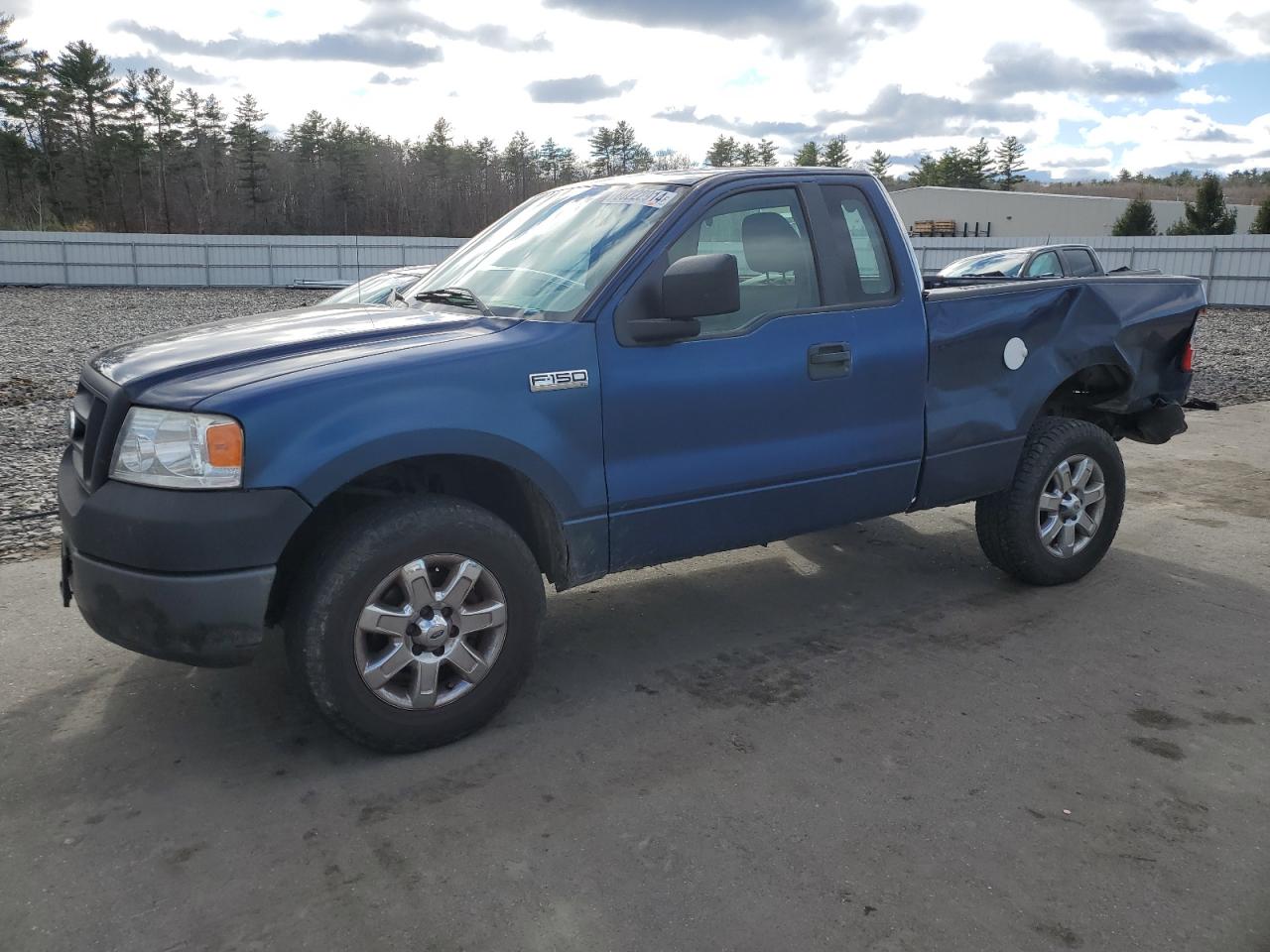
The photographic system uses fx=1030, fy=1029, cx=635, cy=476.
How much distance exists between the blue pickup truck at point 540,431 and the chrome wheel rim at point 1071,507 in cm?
3

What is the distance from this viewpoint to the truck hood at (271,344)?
3.31 meters

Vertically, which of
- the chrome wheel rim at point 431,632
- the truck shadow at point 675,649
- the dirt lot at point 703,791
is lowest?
the dirt lot at point 703,791

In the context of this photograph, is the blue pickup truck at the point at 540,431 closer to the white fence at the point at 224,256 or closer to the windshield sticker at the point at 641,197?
the windshield sticker at the point at 641,197

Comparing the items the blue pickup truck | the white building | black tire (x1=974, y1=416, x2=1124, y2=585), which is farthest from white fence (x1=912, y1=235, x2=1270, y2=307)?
the white building

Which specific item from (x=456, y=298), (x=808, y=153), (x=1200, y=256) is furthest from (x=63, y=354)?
(x=808, y=153)

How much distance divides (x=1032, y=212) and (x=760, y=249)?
68.0m

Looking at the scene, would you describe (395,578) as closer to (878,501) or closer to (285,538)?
(285,538)

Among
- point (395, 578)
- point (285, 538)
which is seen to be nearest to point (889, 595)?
point (395, 578)

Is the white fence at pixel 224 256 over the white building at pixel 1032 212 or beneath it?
beneath

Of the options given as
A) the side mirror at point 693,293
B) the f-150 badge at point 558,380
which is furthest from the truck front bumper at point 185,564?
the side mirror at point 693,293

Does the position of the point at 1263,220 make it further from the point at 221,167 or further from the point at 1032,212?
the point at 221,167

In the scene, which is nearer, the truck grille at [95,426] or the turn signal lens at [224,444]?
the turn signal lens at [224,444]

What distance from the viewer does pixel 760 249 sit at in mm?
4215

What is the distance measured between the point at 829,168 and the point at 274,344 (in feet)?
8.10
